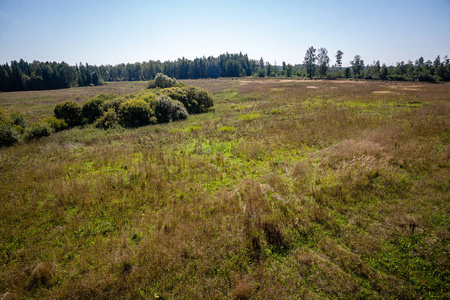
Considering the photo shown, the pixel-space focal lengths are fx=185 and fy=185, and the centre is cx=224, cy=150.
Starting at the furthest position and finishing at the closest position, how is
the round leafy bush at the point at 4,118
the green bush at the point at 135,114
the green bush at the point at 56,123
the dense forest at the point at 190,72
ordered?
the dense forest at the point at 190,72 → the green bush at the point at 135,114 → the green bush at the point at 56,123 → the round leafy bush at the point at 4,118

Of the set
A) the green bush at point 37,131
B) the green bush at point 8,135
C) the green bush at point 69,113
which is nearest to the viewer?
the green bush at point 8,135

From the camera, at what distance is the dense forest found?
77.9 meters

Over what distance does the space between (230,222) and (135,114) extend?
19.5m

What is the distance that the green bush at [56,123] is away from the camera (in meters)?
19.9

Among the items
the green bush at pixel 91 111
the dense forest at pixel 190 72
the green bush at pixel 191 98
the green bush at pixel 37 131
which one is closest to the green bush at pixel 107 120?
the green bush at pixel 91 111

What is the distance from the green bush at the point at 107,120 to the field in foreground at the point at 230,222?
27.0 feet

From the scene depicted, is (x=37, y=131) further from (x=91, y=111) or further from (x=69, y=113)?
(x=91, y=111)

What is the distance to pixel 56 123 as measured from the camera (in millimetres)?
20234

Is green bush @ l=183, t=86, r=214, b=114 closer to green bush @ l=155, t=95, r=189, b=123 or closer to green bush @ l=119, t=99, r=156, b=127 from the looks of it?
green bush @ l=155, t=95, r=189, b=123

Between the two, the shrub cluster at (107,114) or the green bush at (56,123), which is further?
the green bush at (56,123)

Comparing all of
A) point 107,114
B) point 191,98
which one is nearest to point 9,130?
point 107,114

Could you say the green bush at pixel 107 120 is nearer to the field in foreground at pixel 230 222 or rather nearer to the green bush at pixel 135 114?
the green bush at pixel 135 114

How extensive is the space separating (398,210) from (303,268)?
4716 millimetres

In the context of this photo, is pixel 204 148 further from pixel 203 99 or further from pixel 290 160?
pixel 203 99
